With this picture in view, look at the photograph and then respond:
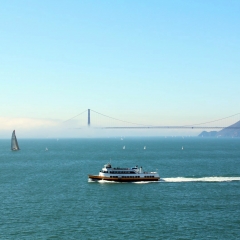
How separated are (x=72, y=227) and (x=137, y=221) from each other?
27.8 feet

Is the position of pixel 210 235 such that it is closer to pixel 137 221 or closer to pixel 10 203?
pixel 137 221

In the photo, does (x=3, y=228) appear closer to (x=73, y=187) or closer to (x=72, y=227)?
(x=72, y=227)

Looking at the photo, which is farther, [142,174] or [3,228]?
[142,174]

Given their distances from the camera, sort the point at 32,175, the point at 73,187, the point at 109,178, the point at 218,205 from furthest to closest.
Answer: the point at 32,175, the point at 109,178, the point at 73,187, the point at 218,205

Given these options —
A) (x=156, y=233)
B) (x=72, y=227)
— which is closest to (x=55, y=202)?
(x=72, y=227)

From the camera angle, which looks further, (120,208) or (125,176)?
(125,176)

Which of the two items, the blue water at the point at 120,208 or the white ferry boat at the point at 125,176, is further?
the white ferry boat at the point at 125,176

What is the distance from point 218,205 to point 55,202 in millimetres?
25653

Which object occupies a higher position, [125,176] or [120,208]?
[125,176]

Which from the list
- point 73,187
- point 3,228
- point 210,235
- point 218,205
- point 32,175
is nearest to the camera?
point 210,235

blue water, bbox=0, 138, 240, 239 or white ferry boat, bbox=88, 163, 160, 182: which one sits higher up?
white ferry boat, bbox=88, 163, 160, 182

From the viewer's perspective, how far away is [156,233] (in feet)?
144

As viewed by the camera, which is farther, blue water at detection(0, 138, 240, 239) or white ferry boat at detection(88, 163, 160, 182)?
white ferry boat at detection(88, 163, 160, 182)

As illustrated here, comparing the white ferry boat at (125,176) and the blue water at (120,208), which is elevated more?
the white ferry boat at (125,176)
